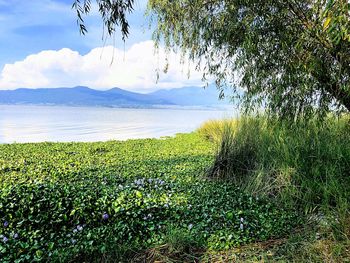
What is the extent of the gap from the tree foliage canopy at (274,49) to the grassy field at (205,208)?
596 mm

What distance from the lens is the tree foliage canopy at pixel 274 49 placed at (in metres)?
3.07

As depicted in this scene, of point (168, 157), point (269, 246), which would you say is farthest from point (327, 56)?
point (168, 157)

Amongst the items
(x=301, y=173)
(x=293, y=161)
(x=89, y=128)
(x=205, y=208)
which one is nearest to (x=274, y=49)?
(x=293, y=161)

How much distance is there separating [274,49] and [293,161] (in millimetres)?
A: 1224

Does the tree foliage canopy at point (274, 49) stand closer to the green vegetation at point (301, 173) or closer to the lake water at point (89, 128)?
the green vegetation at point (301, 173)

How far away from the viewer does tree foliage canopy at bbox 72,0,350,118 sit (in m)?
3.07

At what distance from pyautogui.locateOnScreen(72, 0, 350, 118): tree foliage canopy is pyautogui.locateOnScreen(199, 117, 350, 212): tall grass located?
413mm

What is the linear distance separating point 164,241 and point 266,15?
2354 mm

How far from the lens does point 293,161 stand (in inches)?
144

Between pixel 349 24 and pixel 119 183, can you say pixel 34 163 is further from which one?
pixel 349 24

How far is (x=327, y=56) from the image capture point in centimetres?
317

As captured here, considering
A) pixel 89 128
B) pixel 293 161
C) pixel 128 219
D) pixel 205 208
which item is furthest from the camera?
pixel 89 128

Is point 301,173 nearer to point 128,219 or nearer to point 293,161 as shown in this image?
point 293,161

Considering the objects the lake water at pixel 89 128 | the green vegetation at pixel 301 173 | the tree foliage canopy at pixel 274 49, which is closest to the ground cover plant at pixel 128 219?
the green vegetation at pixel 301 173
